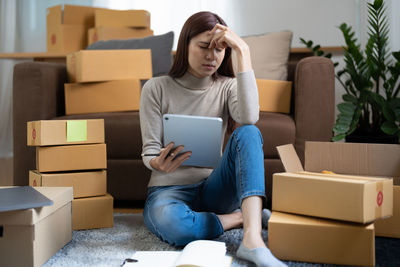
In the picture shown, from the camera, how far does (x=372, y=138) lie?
259cm

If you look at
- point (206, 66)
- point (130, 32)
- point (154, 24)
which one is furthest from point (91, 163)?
point (154, 24)

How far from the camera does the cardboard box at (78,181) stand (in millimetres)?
1609

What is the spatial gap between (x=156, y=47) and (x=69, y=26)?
0.96m

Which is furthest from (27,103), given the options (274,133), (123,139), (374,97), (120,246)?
(374,97)

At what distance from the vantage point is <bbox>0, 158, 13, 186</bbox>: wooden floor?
2762mm

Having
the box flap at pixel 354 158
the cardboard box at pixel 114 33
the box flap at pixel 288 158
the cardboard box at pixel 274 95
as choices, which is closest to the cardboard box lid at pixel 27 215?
the box flap at pixel 288 158

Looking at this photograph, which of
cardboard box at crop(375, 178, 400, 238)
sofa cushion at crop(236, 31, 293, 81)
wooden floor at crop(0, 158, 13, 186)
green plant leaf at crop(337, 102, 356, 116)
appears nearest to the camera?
cardboard box at crop(375, 178, 400, 238)

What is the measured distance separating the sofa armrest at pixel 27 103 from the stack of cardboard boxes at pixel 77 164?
369mm

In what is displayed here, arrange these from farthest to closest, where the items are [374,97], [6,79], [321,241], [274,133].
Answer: [6,79]
[374,97]
[274,133]
[321,241]

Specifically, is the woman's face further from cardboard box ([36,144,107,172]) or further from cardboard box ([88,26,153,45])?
cardboard box ([88,26,153,45])

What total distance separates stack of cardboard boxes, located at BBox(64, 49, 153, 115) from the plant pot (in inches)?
47.7

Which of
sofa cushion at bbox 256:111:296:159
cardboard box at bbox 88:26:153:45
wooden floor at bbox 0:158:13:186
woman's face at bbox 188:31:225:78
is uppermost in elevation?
cardboard box at bbox 88:26:153:45

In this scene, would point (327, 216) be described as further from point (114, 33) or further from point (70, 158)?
point (114, 33)

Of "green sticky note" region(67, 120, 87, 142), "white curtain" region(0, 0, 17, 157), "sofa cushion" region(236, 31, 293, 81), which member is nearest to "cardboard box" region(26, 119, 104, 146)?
"green sticky note" region(67, 120, 87, 142)
